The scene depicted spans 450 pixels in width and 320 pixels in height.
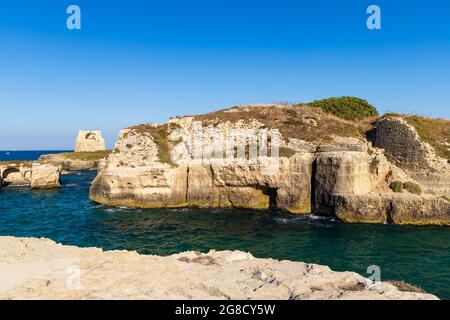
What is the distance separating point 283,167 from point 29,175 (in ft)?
160

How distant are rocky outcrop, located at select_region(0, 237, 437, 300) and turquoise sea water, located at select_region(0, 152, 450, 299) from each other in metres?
8.97

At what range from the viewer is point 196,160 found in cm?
3697

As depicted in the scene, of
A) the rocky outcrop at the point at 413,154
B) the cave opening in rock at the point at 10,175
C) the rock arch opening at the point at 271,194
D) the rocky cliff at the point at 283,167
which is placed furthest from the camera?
the cave opening in rock at the point at 10,175

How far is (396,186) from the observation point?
31.4 meters

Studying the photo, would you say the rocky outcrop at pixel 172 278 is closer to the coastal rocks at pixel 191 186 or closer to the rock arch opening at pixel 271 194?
the rock arch opening at pixel 271 194

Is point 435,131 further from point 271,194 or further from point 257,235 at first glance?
point 257,235

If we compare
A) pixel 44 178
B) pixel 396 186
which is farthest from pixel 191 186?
pixel 44 178

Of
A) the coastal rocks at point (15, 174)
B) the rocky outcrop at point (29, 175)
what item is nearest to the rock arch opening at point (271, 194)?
the rocky outcrop at point (29, 175)

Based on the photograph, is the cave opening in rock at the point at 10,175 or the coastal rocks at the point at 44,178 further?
the cave opening in rock at the point at 10,175

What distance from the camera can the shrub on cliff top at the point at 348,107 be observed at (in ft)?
156

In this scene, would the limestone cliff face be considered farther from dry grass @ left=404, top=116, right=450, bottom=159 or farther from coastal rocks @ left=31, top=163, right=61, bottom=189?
coastal rocks @ left=31, top=163, right=61, bottom=189

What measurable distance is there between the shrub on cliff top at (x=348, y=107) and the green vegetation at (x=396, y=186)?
16.7 metres
